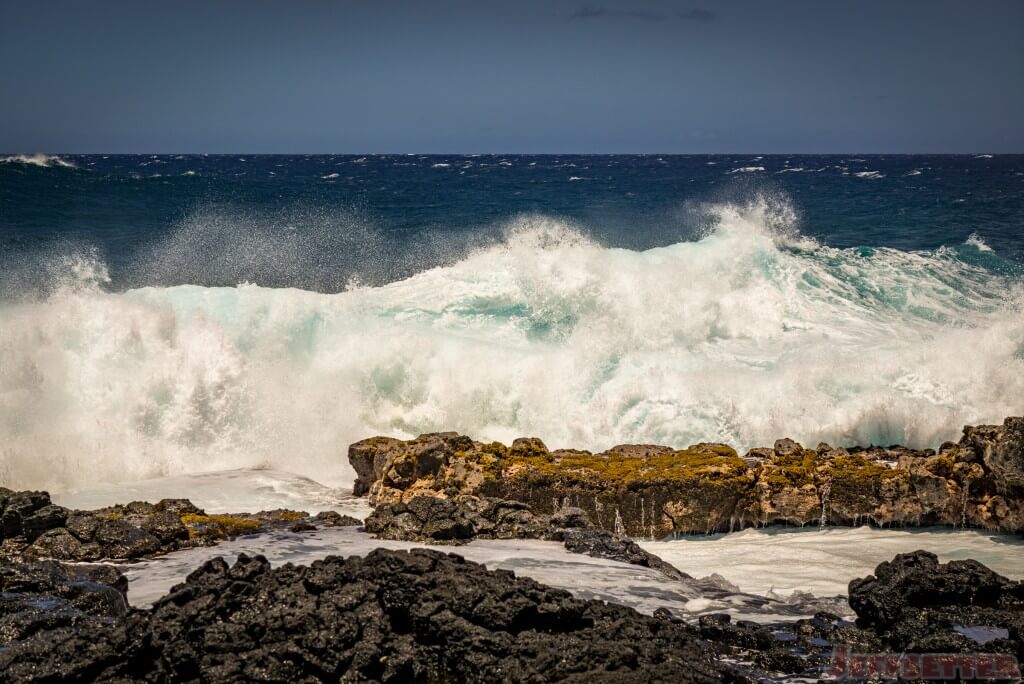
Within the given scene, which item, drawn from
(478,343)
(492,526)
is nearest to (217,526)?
(492,526)

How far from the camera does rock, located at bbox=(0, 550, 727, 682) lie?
5.79m

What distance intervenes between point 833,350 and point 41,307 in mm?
14208

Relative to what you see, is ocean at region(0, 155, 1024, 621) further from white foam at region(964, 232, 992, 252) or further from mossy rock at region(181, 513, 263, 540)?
white foam at region(964, 232, 992, 252)

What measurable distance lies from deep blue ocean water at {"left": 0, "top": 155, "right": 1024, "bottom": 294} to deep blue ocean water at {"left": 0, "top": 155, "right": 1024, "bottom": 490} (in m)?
0.29

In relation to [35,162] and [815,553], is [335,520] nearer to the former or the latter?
[815,553]

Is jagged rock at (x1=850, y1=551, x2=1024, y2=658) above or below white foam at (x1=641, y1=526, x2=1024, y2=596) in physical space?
above

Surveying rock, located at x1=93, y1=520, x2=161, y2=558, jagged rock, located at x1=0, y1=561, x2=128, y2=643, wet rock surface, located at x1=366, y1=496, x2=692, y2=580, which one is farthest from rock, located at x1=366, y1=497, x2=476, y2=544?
jagged rock, located at x1=0, y1=561, x2=128, y2=643

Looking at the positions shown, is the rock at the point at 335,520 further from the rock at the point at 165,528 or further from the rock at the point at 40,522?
the rock at the point at 40,522

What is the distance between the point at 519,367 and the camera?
16.6m

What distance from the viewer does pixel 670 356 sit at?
59.7ft

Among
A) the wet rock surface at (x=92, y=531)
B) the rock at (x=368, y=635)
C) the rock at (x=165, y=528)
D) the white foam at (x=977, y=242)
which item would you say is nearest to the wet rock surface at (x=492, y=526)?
the wet rock surface at (x=92, y=531)

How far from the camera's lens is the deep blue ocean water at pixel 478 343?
14.7 metres

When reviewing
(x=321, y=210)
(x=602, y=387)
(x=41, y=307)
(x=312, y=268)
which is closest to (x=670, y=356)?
(x=602, y=387)

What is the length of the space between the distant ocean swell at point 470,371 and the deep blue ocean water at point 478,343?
0.05m
